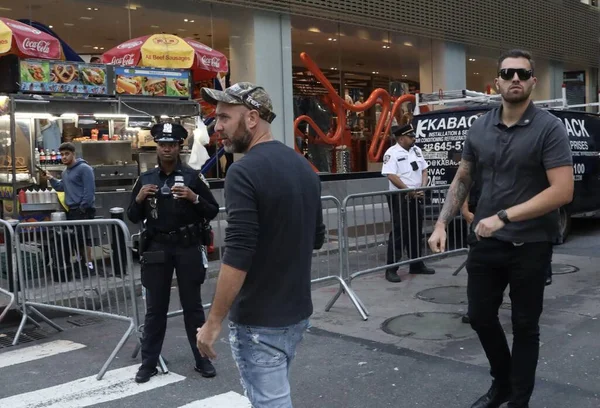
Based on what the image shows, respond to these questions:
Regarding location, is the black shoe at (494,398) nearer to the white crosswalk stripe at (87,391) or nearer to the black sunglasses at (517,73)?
the black sunglasses at (517,73)

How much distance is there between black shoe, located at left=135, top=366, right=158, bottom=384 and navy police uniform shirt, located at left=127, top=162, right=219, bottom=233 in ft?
3.48

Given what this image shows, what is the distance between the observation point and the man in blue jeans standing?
2.79 m

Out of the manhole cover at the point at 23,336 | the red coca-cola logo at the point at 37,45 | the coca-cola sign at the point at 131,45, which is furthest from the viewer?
the coca-cola sign at the point at 131,45

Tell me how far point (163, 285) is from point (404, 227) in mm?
4132

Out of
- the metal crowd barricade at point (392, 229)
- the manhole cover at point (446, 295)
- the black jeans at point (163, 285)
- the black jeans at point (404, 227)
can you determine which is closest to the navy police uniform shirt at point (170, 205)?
the black jeans at point (163, 285)

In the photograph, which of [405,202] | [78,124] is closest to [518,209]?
[405,202]

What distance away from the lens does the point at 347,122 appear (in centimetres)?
1775

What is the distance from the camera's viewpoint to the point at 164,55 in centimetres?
1170

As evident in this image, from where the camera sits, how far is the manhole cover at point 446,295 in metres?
7.49

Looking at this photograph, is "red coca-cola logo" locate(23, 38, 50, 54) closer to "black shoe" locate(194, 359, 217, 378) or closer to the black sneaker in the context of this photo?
the black sneaker

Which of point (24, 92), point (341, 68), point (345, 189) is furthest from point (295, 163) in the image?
point (341, 68)

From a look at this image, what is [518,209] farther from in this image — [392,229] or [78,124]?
[78,124]

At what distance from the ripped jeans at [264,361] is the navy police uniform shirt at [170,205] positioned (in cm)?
240

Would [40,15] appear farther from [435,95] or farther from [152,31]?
[435,95]
